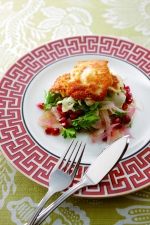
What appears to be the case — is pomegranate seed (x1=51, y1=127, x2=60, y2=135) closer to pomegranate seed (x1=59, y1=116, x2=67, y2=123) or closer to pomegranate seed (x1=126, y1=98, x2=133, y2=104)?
pomegranate seed (x1=59, y1=116, x2=67, y2=123)

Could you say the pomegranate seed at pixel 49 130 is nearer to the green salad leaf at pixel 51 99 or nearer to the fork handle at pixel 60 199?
the green salad leaf at pixel 51 99

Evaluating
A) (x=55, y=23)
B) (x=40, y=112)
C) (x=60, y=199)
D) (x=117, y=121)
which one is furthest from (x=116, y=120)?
(x=55, y=23)

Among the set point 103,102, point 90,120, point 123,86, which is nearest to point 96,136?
point 90,120

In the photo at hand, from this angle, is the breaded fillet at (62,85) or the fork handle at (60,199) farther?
the breaded fillet at (62,85)

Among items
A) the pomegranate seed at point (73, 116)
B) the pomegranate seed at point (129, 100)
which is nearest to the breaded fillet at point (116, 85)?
the pomegranate seed at point (129, 100)

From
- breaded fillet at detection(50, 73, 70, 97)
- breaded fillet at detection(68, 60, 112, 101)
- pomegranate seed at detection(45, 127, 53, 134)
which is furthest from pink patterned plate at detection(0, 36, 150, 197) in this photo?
breaded fillet at detection(68, 60, 112, 101)

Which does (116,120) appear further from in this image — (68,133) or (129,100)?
(68,133)

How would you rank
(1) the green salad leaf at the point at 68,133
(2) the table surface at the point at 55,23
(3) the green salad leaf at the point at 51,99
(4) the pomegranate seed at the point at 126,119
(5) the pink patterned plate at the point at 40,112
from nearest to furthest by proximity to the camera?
Result: (5) the pink patterned plate at the point at 40,112, (1) the green salad leaf at the point at 68,133, (4) the pomegranate seed at the point at 126,119, (3) the green salad leaf at the point at 51,99, (2) the table surface at the point at 55,23
